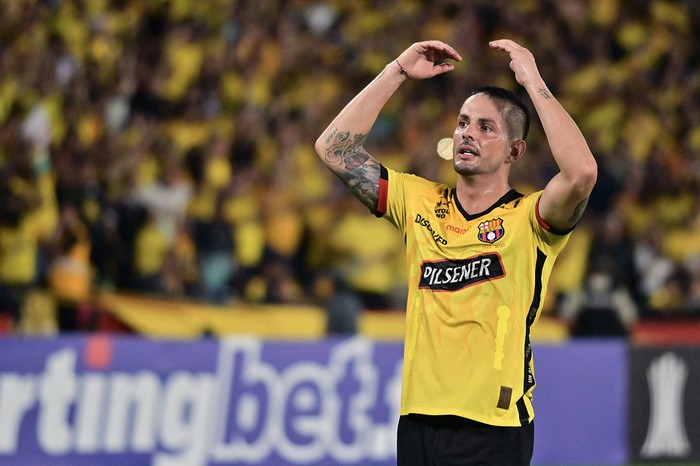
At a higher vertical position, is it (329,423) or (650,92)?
(650,92)

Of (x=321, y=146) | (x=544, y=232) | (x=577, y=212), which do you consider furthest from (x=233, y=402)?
(x=577, y=212)

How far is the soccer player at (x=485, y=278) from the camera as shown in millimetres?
4590

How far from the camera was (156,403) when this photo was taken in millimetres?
9484

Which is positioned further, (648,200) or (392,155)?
(648,200)

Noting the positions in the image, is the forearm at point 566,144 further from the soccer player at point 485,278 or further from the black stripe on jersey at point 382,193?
the black stripe on jersey at point 382,193

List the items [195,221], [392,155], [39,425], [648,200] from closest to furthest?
[39,425] < [195,221] < [392,155] < [648,200]

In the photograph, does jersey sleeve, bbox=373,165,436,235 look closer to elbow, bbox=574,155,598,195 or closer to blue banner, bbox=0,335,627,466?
elbow, bbox=574,155,598,195

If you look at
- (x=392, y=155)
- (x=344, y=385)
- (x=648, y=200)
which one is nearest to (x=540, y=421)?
(x=344, y=385)

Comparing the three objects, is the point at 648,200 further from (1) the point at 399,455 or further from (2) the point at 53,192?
(1) the point at 399,455

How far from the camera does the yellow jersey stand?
4.62 meters

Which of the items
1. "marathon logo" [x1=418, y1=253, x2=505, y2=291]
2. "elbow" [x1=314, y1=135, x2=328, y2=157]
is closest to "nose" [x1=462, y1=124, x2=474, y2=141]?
"marathon logo" [x1=418, y1=253, x2=505, y2=291]

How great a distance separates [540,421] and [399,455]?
597cm

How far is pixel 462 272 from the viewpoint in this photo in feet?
15.5

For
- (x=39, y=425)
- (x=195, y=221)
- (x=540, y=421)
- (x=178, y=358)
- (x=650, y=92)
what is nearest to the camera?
(x=39, y=425)
